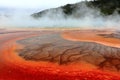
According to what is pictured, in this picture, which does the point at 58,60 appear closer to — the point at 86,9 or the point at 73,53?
the point at 73,53

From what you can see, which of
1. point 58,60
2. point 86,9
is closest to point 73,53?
point 58,60

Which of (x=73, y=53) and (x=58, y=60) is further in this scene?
(x=73, y=53)

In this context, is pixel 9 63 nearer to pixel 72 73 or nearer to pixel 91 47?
pixel 72 73

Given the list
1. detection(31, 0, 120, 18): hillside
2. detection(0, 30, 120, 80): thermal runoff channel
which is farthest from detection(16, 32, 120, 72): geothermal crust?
detection(31, 0, 120, 18): hillside

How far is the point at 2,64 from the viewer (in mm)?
8906

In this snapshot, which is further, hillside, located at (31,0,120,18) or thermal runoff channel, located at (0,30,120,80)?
hillside, located at (31,0,120,18)

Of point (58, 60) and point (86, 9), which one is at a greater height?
point (86, 9)

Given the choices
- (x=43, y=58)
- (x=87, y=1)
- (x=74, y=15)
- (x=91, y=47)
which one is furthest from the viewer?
(x=87, y=1)

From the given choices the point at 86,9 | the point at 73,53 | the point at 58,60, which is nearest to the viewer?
the point at 58,60

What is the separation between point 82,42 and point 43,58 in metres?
3.25

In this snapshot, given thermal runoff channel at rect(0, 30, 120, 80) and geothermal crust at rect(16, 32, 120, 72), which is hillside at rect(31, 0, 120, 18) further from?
thermal runoff channel at rect(0, 30, 120, 80)

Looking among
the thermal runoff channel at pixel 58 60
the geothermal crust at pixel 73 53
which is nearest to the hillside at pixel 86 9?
the geothermal crust at pixel 73 53

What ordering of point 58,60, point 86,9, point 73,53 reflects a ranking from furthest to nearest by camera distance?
point 86,9, point 73,53, point 58,60

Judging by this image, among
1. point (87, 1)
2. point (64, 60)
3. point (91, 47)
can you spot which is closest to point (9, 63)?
point (64, 60)
